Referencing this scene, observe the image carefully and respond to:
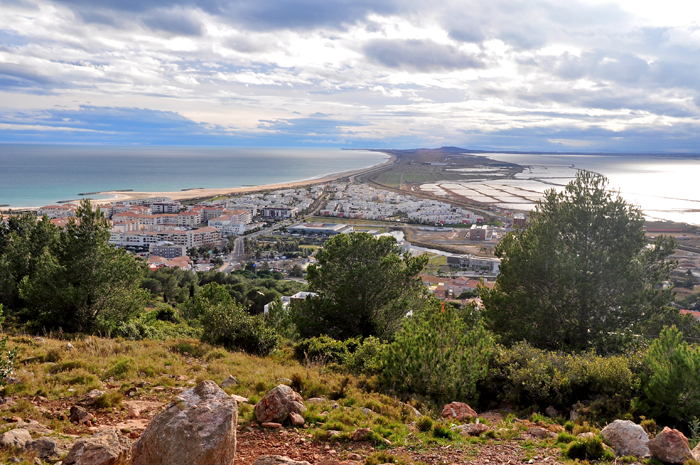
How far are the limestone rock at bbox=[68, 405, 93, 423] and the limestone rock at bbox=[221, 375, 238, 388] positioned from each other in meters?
1.91

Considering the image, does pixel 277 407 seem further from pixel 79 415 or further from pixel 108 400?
pixel 79 415

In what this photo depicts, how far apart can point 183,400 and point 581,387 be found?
21.2 ft

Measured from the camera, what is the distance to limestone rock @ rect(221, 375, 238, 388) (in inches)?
264

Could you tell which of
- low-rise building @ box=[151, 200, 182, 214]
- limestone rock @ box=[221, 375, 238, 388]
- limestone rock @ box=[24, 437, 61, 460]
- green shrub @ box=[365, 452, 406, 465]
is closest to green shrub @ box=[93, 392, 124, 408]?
limestone rock @ box=[24, 437, 61, 460]

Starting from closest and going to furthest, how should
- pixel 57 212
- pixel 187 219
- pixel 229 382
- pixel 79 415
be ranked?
pixel 79 415 → pixel 229 382 → pixel 57 212 → pixel 187 219

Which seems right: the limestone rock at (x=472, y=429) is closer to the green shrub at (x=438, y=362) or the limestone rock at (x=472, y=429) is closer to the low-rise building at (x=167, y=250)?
the green shrub at (x=438, y=362)

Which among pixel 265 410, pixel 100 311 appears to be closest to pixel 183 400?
pixel 265 410

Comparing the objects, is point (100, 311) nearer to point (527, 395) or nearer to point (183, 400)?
point (183, 400)

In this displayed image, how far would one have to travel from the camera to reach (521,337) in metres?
10.5

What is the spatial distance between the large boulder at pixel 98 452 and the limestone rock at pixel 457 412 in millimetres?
4280

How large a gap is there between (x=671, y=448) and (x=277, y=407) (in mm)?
4423

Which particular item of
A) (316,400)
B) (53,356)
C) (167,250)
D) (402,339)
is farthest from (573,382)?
(167,250)

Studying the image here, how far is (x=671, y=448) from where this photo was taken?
4.68 m

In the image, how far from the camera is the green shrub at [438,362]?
7.14 metres
